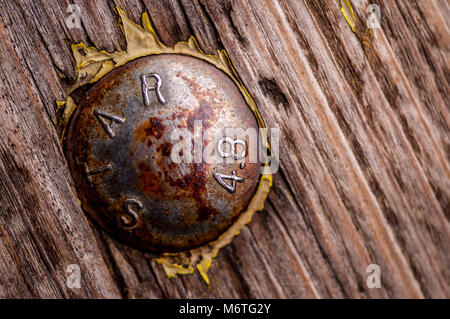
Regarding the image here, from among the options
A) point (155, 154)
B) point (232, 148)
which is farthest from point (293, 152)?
point (155, 154)

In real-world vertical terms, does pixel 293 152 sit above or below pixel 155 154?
below

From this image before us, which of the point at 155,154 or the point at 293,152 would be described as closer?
the point at 155,154

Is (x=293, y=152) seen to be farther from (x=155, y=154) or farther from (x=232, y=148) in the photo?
(x=155, y=154)

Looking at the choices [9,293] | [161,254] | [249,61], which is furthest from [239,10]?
[9,293]

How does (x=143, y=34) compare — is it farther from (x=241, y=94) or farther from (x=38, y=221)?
(x=38, y=221)
